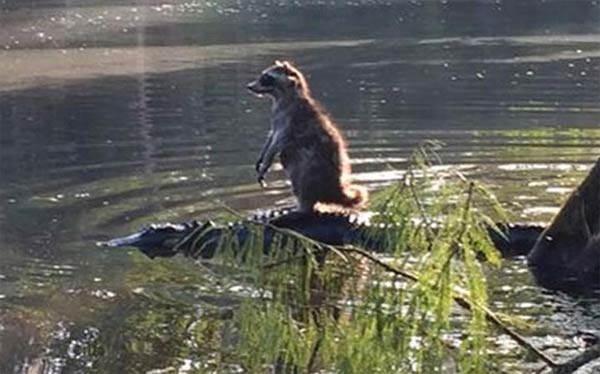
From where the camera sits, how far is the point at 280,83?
38.6 ft

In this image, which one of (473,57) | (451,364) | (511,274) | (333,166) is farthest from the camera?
(473,57)

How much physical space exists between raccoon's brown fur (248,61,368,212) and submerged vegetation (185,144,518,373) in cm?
650

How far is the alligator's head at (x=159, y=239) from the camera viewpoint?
10.7m

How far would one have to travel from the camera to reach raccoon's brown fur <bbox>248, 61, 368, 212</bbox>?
36.8 feet

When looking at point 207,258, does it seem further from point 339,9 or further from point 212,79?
point 339,9

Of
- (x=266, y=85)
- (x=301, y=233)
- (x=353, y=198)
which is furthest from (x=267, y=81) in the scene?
(x=301, y=233)

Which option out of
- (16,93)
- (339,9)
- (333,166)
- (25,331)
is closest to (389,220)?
(25,331)

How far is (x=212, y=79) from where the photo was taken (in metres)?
24.0

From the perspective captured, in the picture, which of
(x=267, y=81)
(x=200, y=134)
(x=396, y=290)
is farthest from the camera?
(x=200, y=134)

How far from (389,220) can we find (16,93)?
18.9 m

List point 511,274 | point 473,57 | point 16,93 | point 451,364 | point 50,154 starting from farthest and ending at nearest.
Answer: point 473,57 → point 16,93 → point 50,154 → point 511,274 → point 451,364

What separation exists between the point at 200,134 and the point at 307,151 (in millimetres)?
5947

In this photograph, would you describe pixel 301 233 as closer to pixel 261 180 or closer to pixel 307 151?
pixel 307 151

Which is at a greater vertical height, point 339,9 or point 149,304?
point 149,304
